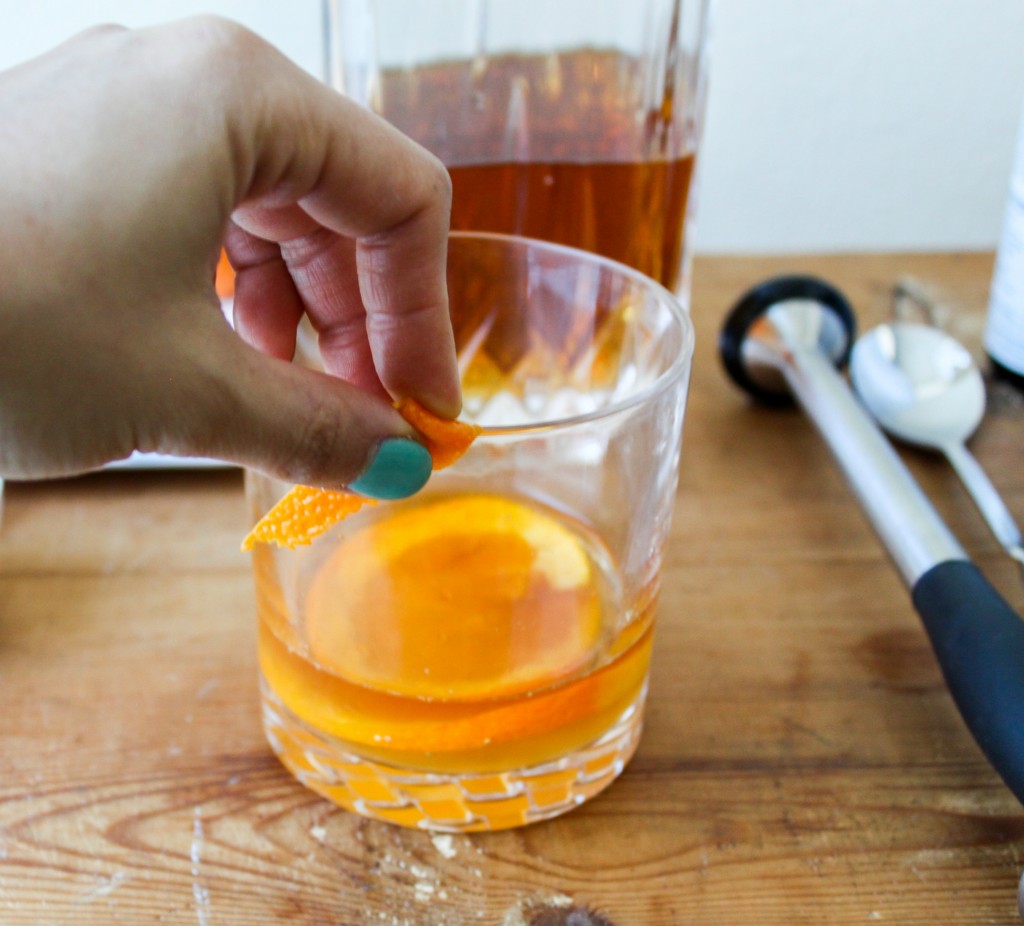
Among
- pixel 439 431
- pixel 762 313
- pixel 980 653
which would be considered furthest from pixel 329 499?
pixel 762 313

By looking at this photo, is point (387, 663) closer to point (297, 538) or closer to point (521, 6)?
point (297, 538)

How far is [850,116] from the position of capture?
2.97ft

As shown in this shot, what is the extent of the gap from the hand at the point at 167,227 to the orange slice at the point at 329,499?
0.06ft

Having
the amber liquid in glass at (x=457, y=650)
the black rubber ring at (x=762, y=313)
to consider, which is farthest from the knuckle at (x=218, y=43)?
the black rubber ring at (x=762, y=313)

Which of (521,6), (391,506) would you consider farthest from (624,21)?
(391,506)

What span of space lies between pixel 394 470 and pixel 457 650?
Result: 0.07 m

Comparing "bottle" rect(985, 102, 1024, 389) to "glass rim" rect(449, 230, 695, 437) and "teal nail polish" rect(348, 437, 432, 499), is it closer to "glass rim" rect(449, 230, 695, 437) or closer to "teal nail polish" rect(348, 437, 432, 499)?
"glass rim" rect(449, 230, 695, 437)

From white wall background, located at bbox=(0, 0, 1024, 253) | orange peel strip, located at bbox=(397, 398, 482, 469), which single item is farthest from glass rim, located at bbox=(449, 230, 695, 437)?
white wall background, located at bbox=(0, 0, 1024, 253)

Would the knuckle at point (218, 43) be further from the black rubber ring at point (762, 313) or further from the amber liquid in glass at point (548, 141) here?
the black rubber ring at point (762, 313)

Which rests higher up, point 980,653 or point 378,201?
point 378,201

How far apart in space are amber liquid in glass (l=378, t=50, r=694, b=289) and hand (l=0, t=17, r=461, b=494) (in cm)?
20

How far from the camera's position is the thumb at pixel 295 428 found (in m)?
0.20

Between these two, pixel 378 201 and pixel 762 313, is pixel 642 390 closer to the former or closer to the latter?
pixel 378 201

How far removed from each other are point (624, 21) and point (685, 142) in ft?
0.18
